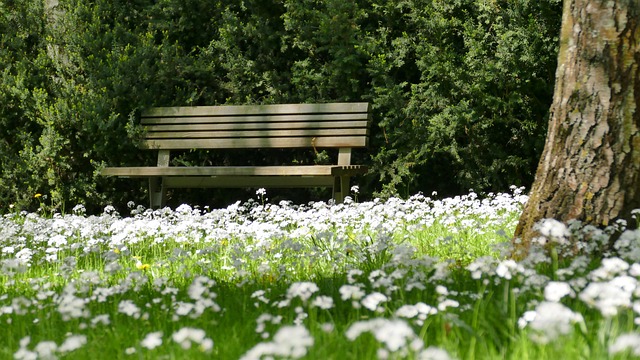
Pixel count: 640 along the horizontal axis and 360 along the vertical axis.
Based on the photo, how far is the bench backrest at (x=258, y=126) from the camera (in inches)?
281

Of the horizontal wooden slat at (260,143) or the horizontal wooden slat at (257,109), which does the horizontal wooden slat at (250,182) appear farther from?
the horizontal wooden slat at (257,109)

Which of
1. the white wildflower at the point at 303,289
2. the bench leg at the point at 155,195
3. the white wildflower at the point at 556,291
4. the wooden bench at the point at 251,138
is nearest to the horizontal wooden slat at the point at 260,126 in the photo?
the wooden bench at the point at 251,138

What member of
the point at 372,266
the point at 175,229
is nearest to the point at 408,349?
the point at 372,266

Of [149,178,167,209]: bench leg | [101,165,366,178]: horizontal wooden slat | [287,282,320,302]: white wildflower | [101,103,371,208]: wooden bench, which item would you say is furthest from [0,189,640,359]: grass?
[149,178,167,209]: bench leg

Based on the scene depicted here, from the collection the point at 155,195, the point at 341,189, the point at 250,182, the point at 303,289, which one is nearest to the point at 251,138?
the point at 250,182

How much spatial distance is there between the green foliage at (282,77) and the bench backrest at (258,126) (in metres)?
0.29

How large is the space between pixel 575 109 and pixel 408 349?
1.98m

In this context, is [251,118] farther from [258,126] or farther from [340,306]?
[340,306]

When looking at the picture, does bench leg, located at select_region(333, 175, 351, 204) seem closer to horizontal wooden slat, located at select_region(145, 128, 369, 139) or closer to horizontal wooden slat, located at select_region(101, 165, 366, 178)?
horizontal wooden slat, located at select_region(101, 165, 366, 178)

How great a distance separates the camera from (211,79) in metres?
8.10

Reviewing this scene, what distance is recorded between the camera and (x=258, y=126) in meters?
7.50

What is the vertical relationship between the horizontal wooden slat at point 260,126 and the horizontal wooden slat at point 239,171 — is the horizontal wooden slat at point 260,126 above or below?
above

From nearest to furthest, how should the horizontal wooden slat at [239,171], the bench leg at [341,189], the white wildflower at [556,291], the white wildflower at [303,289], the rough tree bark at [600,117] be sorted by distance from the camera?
the white wildflower at [556,291] → the white wildflower at [303,289] → the rough tree bark at [600,117] → the horizontal wooden slat at [239,171] → the bench leg at [341,189]

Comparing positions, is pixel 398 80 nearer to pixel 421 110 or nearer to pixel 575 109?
pixel 421 110
